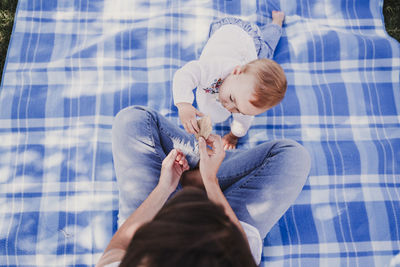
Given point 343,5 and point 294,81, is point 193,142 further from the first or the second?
point 343,5

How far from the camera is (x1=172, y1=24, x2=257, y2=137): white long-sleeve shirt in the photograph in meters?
1.53

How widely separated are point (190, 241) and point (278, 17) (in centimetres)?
165

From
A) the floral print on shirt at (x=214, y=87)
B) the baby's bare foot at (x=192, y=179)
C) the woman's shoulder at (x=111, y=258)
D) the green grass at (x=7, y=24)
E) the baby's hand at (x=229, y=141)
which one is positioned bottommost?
the woman's shoulder at (x=111, y=258)

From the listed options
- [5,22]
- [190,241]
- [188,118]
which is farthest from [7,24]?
[190,241]

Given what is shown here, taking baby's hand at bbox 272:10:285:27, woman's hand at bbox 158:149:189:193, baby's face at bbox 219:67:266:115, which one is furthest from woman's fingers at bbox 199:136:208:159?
baby's hand at bbox 272:10:285:27

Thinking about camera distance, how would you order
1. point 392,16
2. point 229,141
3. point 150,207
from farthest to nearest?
1. point 392,16
2. point 229,141
3. point 150,207

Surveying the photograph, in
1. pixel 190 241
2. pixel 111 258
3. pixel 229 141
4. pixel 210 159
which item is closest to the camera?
pixel 190 241

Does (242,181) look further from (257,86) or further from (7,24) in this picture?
(7,24)

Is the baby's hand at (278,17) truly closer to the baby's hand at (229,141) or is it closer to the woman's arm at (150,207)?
the baby's hand at (229,141)

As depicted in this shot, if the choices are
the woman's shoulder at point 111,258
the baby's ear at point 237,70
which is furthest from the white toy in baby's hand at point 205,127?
the woman's shoulder at point 111,258

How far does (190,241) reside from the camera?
71 cm

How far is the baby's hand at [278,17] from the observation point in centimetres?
192

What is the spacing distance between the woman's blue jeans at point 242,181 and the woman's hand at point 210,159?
147 mm

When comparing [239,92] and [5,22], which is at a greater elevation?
[5,22]
